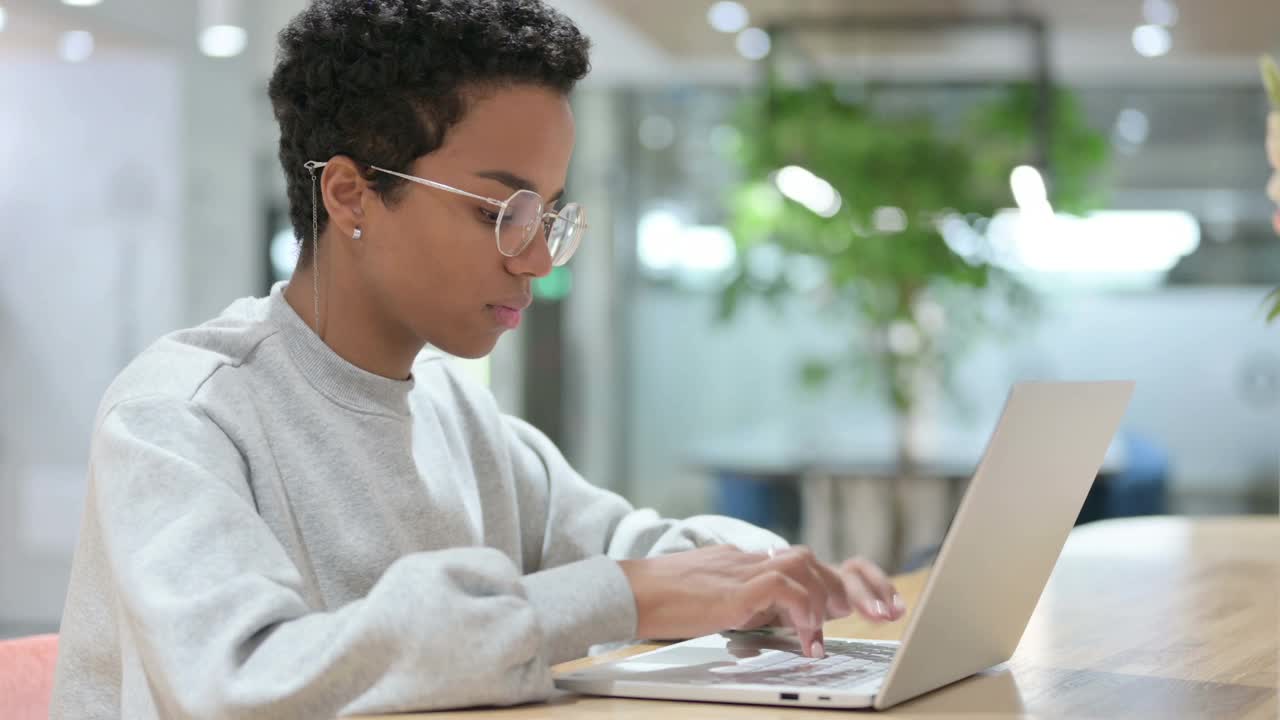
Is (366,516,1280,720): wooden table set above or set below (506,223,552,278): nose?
below

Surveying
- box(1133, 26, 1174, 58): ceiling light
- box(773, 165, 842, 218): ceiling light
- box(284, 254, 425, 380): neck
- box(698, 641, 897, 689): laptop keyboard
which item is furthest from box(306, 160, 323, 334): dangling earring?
box(1133, 26, 1174, 58): ceiling light

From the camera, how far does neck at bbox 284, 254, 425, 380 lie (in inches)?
53.9

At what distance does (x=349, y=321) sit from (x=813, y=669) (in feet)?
1.74

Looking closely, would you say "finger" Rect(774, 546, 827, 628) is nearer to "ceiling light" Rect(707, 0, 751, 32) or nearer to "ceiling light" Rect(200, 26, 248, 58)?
"ceiling light" Rect(200, 26, 248, 58)

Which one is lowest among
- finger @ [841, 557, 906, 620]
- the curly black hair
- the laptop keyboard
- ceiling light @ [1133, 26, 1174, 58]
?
the laptop keyboard

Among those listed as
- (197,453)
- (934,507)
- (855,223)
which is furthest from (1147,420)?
(197,453)

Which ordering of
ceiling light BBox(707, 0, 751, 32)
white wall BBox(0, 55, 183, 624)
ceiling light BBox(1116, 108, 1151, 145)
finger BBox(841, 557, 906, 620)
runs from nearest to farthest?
finger BBox(841, 557, 906, 620) < white wall BBox(0, 55, 183, 624) < ceiling light BBox(707, 0, 751, 32) < ceiling light BBox(1116, 108, 1151, 145)

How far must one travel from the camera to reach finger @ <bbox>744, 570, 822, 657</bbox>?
3.63 feet

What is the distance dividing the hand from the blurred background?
4.55 meters

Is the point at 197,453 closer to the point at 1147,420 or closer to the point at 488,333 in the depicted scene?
the point at 488,333

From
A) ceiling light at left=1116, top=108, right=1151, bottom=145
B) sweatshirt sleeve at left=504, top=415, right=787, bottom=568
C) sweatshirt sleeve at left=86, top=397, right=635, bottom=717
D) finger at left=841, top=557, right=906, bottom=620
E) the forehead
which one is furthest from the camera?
ceiling light at left=1116, top=108, right=1151, bottom=145

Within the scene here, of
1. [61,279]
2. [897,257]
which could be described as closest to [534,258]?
[61,279]

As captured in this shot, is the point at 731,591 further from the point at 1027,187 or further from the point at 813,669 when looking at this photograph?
the point at 1027,187

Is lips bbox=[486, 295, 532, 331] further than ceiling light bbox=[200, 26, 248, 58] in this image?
No
